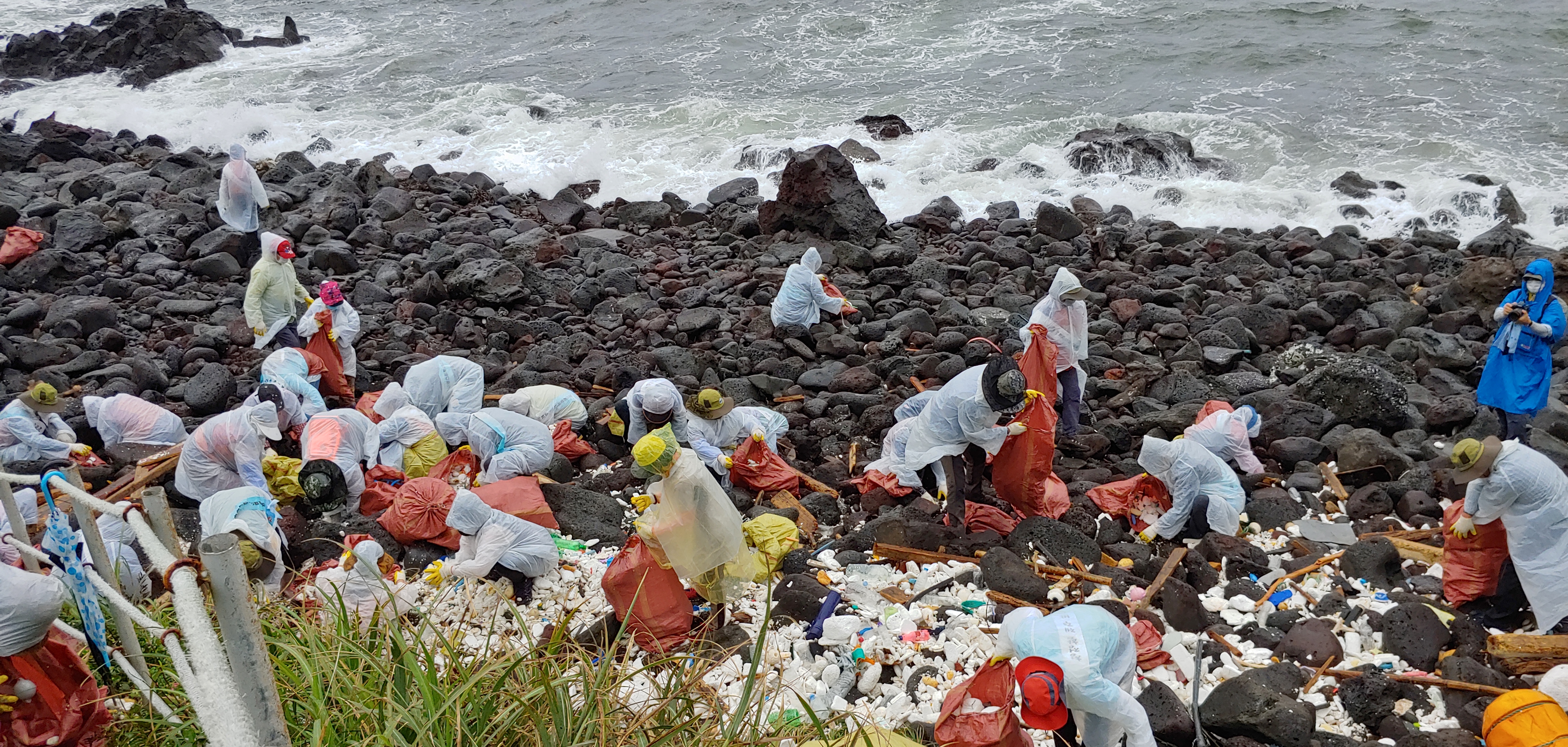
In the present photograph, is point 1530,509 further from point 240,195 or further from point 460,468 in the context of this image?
point 240,195

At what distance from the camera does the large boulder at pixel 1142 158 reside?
15.5 meters

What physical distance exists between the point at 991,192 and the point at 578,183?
245 inches

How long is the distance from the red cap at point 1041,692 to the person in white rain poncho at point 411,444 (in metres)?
4.82

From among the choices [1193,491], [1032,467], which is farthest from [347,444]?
[1193,491]

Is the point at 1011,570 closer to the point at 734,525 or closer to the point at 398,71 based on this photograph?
the point at 734,525

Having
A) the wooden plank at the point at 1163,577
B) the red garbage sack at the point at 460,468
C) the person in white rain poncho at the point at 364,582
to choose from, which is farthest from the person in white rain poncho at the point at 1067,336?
the person in white rain poncho at the point at 364,582

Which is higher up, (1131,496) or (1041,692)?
(1041,692)

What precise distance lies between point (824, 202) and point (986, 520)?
6.52m

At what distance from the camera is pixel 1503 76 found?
1853 cm

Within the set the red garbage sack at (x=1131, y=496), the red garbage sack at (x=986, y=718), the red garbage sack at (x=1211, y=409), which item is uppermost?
the red garbage sack at (x=986, y=718)

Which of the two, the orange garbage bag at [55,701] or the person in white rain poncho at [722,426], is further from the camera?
the person in white rain poncho at [722,426]

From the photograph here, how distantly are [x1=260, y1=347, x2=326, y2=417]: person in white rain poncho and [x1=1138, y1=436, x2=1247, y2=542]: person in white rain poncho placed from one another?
19.1 ft

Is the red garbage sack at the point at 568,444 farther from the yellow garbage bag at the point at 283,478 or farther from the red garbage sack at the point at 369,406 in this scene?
the yellow garbage bag at the point at 283,478

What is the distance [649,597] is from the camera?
16.9 feet
